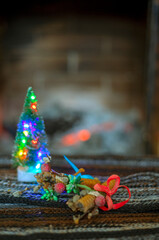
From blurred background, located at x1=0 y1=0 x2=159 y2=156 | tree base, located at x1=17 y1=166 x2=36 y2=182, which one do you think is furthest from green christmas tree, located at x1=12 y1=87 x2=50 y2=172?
blurred background, located at x1=0 y1=0 x2=159 y2=156

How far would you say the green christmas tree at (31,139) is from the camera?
74 centimetres

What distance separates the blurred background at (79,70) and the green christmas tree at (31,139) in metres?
1.05

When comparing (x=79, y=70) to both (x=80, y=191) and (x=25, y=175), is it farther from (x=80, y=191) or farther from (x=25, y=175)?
(x=80, y=191)

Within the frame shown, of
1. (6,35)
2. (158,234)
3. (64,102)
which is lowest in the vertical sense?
(158,234)

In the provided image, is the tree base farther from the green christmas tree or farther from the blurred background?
the blurred background

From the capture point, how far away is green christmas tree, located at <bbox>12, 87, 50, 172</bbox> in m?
0.74

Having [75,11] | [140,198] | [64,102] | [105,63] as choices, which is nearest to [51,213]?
[140,198]

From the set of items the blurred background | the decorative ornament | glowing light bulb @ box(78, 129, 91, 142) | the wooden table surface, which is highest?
the blurred background

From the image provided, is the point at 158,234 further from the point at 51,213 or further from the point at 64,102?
the point at 64,102

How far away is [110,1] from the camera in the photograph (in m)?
1.78

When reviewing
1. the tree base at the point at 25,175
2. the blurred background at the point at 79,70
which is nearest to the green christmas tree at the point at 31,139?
the tree base at the point at 25,175

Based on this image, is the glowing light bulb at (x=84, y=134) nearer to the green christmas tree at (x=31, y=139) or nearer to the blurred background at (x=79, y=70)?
the blurred background at (x=79, y=70)

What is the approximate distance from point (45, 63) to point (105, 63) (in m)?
0.42

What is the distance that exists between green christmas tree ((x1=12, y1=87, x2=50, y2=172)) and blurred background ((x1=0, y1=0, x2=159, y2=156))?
105 centimetres
